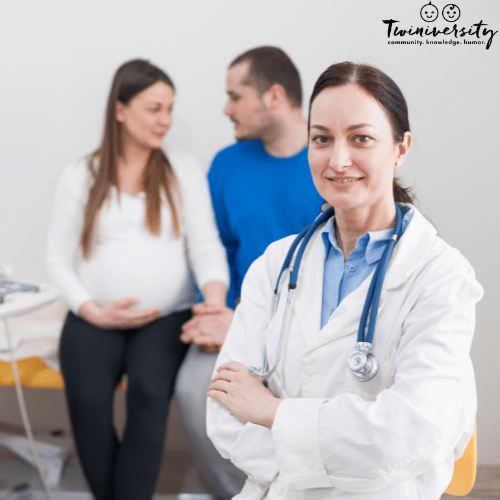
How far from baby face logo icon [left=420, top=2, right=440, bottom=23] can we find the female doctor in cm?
94

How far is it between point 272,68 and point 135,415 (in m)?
1.27

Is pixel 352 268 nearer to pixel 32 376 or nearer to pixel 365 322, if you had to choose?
pixel 365 322

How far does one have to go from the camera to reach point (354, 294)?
1032mm

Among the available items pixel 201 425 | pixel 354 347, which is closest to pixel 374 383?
pixel 354 347

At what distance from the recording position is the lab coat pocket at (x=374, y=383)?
970 millimetres

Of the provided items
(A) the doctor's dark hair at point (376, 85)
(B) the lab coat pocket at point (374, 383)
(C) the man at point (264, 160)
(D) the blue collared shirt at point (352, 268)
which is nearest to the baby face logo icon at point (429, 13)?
(C) the man at point (264, 160)

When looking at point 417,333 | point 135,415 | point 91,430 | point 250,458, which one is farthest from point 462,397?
point 91,430

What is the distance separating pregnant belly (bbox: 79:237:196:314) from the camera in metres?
1.81

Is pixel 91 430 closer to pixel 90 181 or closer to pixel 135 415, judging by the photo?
pixel 135 415

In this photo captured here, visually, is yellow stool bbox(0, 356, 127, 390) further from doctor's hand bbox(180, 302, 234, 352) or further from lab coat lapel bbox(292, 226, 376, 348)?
lab coat lapel bbox(292, 226, 376, 348)

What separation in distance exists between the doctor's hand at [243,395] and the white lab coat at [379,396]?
3cm

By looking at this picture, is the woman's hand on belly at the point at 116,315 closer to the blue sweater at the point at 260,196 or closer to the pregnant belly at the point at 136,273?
the pregnant belly at the point at 136,273

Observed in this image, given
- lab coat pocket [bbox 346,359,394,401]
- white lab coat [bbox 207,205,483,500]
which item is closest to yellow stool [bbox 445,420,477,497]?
white lab coat [bbox 207,205,483,500]

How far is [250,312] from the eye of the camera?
1.20 m
